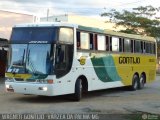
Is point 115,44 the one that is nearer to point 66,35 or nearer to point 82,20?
point 66,35

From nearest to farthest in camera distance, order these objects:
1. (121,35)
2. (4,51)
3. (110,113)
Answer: (110,113), (121,35), (4,51)

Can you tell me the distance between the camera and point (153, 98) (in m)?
19.2

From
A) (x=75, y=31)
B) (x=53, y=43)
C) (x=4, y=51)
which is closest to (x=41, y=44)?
(x=53, y=43)

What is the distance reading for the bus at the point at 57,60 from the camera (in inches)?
621

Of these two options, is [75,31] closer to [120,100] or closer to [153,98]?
[120,100]

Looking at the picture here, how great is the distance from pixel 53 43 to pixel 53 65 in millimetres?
812

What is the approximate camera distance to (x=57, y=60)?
1590cm

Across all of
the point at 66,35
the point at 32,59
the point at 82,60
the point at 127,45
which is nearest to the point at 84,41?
the point at 82,60

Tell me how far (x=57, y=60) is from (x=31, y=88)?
54.5 inches

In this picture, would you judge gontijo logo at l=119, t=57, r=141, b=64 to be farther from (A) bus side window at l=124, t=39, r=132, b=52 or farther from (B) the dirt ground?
(B) the dirt ground

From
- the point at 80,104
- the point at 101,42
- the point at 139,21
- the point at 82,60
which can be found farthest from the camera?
the point at 139,21

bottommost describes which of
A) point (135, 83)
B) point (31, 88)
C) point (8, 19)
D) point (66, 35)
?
point (135, 83)

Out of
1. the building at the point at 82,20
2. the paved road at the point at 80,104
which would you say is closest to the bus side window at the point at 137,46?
the paved road at the point at 80,104

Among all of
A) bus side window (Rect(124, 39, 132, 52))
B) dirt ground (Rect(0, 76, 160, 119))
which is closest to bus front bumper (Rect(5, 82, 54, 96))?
dirt ground (Rect(0, 76, 160, 119))
